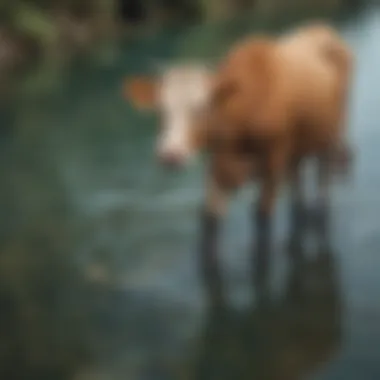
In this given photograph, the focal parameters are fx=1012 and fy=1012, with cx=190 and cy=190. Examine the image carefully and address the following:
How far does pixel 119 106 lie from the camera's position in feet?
3.77

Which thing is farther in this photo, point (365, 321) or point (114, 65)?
point (114, 65)

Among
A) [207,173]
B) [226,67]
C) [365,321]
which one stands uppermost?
[226,67]

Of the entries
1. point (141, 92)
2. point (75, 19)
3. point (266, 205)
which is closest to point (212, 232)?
point (266, 205)

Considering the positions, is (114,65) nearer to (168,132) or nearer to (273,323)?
(168,132)

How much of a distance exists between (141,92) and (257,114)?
0.13 meters

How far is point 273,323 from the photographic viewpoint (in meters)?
1.08

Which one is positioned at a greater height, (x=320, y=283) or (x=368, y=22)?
(x=368, y=22)

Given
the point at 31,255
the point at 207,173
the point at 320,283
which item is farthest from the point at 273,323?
the point at 31,255

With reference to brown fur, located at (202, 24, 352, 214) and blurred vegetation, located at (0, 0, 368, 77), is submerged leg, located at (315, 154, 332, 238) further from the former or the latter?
blurred vegetation, located at (0, 0, 368, 77)

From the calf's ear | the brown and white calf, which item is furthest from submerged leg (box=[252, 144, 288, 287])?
the calf's ear

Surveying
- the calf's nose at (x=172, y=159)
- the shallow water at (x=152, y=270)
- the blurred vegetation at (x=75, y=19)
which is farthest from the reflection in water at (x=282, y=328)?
the blurred vegetation at (x=75, y=19)

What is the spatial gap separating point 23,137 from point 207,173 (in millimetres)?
229

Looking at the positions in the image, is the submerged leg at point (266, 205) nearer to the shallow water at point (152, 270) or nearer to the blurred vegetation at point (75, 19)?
the shallow water at point (152, 270)

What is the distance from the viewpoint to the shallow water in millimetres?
1065
